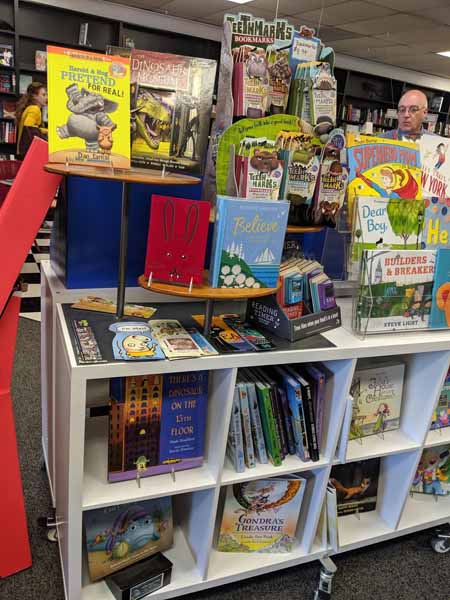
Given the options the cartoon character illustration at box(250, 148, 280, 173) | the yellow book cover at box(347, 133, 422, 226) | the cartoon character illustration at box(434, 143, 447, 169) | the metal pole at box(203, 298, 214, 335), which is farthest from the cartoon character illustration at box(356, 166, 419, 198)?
the metal pole at box(203, 298, 214, 335)

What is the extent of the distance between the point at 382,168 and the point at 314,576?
1.39 meters

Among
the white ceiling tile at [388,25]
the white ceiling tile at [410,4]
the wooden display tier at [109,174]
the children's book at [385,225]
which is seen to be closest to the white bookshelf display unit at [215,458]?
the children's book at [385,225]

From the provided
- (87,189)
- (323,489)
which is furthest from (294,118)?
(323,489)

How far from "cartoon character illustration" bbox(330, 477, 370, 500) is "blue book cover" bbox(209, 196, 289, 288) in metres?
0.88

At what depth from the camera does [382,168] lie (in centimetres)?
164

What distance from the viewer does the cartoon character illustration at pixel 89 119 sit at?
1.24m

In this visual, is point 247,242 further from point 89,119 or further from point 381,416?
point 381,416

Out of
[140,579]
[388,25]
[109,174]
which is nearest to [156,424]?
[140,579]

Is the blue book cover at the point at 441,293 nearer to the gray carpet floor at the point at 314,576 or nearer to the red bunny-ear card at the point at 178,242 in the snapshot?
the red bunny-ear card at the point at 178,242

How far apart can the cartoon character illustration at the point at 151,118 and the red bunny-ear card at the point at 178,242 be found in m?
0.19

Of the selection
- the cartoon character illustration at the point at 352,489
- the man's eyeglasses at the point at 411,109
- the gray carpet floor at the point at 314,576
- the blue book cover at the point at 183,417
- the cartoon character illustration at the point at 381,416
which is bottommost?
the gray carpet floor at the point at 314,576

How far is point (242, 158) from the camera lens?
1.33 m

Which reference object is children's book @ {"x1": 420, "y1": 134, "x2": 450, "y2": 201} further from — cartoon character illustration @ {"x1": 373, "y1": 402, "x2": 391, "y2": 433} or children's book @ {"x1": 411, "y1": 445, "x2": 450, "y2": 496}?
children's book @ {"x1": 411, "y1": 445, "x2": 450, "y2": 496}

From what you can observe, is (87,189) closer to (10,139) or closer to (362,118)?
(10,139)
